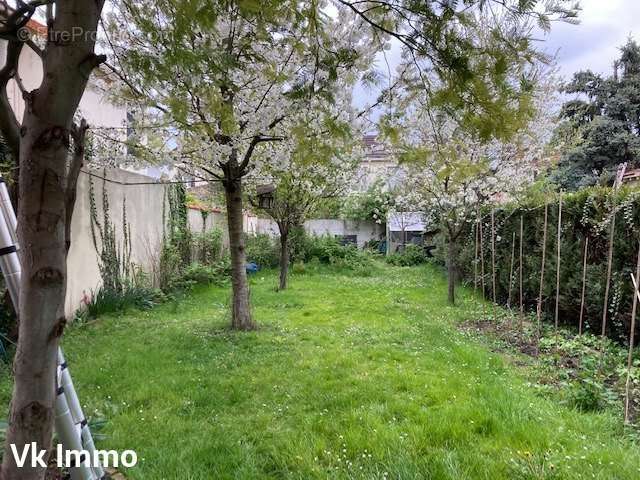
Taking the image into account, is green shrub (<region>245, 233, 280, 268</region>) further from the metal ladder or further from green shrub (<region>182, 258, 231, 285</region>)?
the metal ladder

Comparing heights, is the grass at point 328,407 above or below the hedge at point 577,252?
below

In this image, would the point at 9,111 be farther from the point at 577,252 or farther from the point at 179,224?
the point at 179,224

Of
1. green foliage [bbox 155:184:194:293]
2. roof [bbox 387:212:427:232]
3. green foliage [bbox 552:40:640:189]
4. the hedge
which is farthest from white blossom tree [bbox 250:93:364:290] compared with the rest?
green foliage [bbox 552:40:640:189]

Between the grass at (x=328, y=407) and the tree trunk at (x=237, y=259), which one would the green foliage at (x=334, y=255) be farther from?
the tree trunk at (x=237, y=259)

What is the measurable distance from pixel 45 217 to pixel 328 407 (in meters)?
2.41

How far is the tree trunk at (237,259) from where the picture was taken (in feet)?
16.8

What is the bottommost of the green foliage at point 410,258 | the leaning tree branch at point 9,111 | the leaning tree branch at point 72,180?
the green foliage at point 410,258

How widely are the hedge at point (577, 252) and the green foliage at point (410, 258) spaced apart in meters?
5.21

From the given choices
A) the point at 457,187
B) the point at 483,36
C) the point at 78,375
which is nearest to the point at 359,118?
the point at 483,36

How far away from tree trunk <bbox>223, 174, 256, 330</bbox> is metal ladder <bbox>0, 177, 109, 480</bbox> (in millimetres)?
3130

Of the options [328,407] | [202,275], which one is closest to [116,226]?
[202,275]

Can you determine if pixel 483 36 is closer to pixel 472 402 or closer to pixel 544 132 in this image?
pixel 472 402

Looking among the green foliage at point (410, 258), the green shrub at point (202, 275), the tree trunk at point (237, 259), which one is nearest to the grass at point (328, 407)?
the tree trunk at point (237, 259)

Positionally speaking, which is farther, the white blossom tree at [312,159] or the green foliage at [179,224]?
the green foliage at [179,224]
